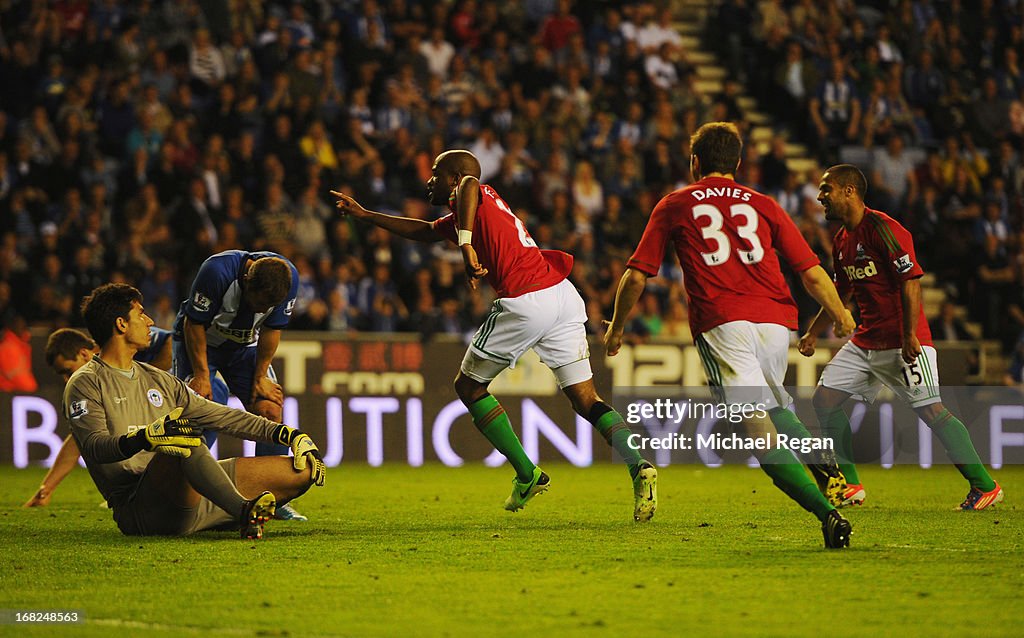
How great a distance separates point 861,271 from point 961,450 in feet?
4.26

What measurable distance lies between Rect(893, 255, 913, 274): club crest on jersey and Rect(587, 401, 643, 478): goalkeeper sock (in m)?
2.10

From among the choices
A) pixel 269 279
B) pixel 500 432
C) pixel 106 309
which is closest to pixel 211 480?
pixel 106 309

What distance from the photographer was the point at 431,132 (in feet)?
59.6

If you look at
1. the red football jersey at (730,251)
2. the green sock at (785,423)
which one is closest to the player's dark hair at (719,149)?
the red football jersey at (730,251)

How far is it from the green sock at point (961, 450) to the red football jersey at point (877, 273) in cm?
54

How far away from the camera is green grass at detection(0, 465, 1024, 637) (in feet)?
16.3

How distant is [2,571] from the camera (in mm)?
6223

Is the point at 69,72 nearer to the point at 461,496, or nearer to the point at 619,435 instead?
the point at 461,496

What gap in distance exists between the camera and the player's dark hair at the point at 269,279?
791 cm

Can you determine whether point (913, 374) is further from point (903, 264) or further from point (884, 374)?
point (903, 264)

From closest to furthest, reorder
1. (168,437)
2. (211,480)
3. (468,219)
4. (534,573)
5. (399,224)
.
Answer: (534,573)
(168,437)
(211,480)
(468,219)
(399,224)

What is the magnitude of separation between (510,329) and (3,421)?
7403 mm

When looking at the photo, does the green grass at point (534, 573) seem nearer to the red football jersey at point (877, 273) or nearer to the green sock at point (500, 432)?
the green sock at point (500, 432)

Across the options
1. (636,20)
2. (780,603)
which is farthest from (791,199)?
(780,603)
